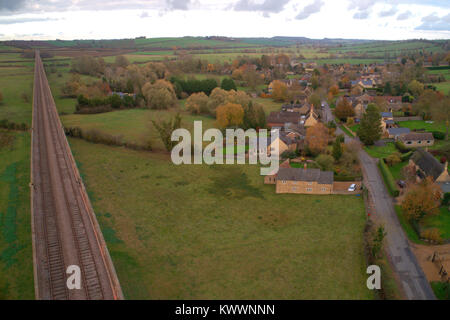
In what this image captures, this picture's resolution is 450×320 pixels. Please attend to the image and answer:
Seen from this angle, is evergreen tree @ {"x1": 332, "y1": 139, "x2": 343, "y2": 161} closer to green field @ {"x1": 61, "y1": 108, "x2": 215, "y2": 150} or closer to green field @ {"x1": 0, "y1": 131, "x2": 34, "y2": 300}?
green field @ {"x1": 61, "y1": 108, "x2": 215, "y2": 150}

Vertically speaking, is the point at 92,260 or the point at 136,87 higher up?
the point at 136,87

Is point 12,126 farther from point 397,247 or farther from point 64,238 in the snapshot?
point 397,247

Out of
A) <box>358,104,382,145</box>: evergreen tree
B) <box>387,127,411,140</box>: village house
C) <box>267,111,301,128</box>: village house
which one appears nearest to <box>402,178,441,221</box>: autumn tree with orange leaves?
<box>358,104,382,145</box>: evergreen tree

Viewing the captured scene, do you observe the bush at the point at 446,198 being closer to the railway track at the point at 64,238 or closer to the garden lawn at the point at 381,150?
the garden lawn at the point at 381,150

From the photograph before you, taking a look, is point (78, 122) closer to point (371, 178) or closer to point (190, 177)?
point (190, 177)

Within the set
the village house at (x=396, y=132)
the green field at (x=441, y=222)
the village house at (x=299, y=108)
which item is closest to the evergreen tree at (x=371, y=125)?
the village house at (x=396, y=132)

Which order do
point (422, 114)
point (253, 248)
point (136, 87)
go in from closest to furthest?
point (253, 248), point (422, 114), point (136, 87)

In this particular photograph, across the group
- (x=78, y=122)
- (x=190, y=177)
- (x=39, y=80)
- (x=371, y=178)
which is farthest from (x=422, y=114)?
(x=39, y=80)
